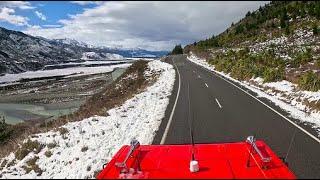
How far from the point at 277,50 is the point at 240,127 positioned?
3487 cm

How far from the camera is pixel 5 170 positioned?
9.38m

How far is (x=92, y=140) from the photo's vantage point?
11664 mm

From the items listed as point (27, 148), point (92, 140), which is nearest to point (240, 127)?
point (92, 140)

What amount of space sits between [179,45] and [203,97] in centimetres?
11407

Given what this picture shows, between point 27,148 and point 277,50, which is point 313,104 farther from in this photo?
point 277,50

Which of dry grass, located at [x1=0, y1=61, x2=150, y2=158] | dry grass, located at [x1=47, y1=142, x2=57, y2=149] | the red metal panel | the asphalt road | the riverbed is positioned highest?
the red metal panel

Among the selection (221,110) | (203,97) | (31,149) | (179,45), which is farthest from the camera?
(179,45)

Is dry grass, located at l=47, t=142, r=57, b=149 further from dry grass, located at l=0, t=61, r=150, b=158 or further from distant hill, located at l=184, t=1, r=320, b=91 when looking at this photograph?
distant hill, located at l=184, t=1, r=320, b=91

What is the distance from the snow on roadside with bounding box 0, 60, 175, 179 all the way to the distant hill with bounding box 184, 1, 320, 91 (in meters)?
9.32

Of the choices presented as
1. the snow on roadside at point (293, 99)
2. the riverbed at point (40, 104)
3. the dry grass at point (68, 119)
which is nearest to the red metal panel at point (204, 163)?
the dry grass at point (68, 119)

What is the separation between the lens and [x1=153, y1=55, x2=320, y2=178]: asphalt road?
9734 millimetres

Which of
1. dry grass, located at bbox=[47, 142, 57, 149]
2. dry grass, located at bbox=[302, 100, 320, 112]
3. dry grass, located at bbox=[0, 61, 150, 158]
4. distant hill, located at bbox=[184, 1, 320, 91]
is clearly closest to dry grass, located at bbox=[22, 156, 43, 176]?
dry grass, located at bbox=[0, 61, 150, 158]

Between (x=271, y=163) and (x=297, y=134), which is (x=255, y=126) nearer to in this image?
(x=297, y=134)

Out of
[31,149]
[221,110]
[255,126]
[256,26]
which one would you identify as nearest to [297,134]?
[255,126]
